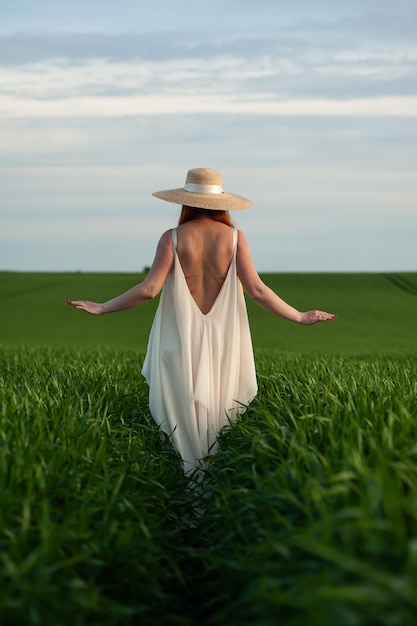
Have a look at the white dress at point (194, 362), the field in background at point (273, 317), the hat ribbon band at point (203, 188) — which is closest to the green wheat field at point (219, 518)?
the white dress at point (194, 362)

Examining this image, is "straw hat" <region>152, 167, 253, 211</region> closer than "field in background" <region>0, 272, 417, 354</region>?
Yes

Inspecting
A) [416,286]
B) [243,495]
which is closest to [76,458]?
[243,495]

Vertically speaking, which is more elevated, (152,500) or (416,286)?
(416,286)

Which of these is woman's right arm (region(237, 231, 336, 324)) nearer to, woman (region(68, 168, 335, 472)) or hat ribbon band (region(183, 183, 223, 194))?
woman (region(68, 168, 335, 472))

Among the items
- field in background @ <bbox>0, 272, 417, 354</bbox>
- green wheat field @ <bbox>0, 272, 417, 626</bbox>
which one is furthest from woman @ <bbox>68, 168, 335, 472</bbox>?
field in background @ <bbox>0, 272, 417, 354</bbox>

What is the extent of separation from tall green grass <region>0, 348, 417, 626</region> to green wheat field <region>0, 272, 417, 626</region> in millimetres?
11

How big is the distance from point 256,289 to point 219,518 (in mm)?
2342

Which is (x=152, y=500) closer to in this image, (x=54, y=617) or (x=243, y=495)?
(x=243, y=495)

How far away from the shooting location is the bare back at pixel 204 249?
6.83m

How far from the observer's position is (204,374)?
698 centimetres

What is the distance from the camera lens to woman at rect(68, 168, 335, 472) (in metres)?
6.86

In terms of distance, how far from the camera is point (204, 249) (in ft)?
22.5

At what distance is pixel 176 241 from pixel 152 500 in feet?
7.30

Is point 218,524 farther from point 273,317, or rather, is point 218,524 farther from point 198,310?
point 273,317
